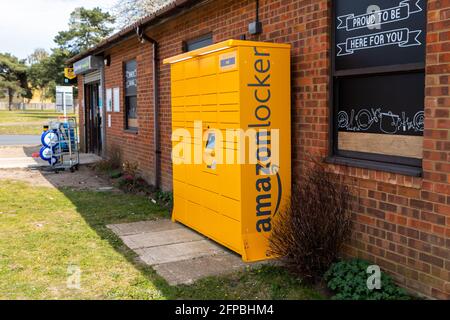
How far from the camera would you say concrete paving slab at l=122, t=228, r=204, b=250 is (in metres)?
6.14

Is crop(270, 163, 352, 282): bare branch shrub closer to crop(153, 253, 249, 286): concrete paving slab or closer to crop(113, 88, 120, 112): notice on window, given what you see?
crop(153, 253, 249, 286): concrete paving slab

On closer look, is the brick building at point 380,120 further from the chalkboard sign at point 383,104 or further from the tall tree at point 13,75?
the tall tree at point 13,75

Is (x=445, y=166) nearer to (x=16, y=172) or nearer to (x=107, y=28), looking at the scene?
(x=16, y=172)

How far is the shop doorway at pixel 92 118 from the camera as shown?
52.2ft

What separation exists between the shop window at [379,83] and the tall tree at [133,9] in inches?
941

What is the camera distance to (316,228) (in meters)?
4.57

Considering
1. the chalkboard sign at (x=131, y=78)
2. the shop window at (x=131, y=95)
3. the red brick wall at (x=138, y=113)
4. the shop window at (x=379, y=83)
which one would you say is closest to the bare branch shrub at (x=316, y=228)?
the shop window at (x=379, y=83)

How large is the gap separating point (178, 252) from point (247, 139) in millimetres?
1618

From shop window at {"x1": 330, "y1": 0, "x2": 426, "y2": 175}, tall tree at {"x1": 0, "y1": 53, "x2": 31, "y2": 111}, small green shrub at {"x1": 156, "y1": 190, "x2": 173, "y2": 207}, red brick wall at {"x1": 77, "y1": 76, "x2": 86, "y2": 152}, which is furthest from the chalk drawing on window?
tall tree at {"x1": 0, "y1": 53, "x2": 31, "y2": 111}

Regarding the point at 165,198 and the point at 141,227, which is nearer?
the point at 141,227

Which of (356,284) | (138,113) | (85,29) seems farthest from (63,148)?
(85,29)

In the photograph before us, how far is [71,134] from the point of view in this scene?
14625mm

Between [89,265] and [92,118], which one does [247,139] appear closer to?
[89,265]
